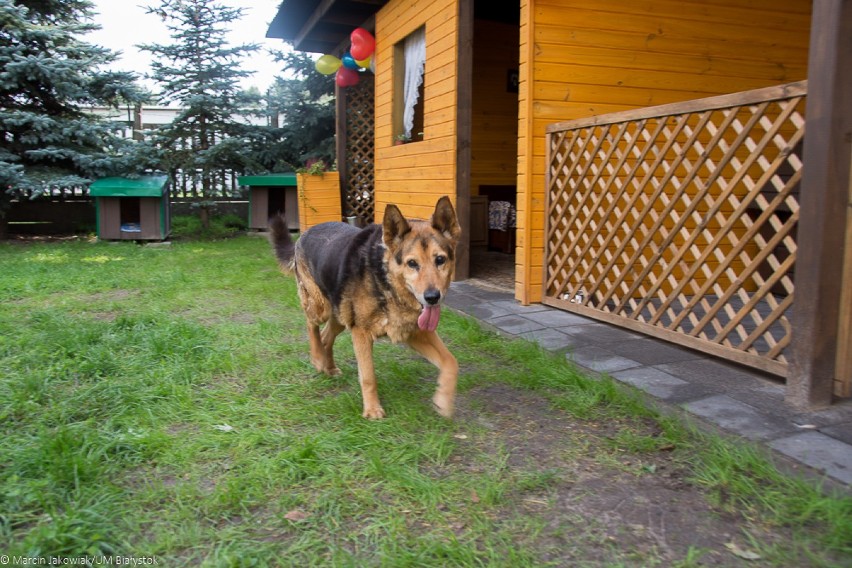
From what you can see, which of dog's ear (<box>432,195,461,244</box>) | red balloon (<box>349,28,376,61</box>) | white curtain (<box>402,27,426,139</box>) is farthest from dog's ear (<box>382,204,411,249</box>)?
red balloon (<box>349,28,376,61</box>)

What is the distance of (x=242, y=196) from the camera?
41.5 ft

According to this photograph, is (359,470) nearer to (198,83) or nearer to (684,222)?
(684,222)

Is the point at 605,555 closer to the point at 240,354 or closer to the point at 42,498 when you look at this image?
the point at 42,498

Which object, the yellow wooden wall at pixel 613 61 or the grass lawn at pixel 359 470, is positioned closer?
the grass lawn at pixel 359 470

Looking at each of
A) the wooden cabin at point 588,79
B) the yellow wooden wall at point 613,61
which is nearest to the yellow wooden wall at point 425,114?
the wooden cabin at point 588,79

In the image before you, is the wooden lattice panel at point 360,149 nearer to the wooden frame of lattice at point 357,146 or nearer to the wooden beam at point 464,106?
the wooden frame of lattice at point 357,146

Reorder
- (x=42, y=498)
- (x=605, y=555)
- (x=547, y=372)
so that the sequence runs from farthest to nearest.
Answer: (x=547, y=372), (x=42, y=498), (x=605, y=555)

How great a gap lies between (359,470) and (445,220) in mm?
1227

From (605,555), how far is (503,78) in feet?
29.1

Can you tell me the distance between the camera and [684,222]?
12.2ft

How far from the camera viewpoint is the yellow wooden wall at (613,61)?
192 inches

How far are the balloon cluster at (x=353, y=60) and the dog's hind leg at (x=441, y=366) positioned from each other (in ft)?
22.3

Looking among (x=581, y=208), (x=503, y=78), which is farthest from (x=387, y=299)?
(x=503, y=78)

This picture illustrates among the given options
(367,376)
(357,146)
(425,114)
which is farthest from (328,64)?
(367,376)
